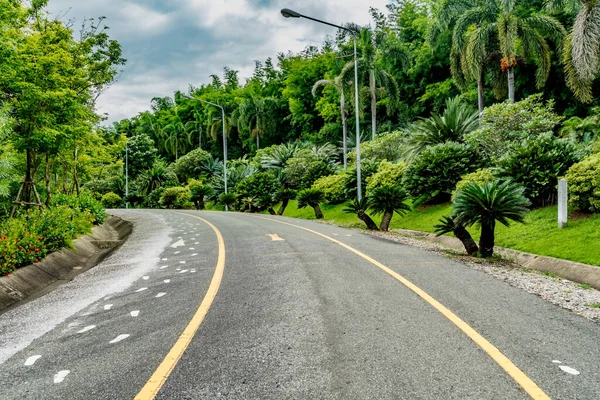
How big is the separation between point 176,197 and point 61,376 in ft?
146

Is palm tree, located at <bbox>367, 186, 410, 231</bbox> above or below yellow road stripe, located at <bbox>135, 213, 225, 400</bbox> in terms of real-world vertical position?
above

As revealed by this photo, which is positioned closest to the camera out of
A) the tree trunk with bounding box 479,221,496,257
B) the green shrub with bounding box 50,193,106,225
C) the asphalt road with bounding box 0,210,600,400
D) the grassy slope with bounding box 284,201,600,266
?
the asphalt road with bounding box 0,210,600,400

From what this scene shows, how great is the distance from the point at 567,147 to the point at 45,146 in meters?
16.3

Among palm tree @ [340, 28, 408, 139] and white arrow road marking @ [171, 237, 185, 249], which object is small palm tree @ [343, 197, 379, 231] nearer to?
white arrow road marking @ [171, 237, 185, 249]

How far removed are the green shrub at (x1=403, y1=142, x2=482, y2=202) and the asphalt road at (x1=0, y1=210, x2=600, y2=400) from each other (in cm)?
1085

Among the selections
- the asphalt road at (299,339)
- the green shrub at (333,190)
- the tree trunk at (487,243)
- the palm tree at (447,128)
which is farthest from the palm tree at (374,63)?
the asphalt road at (299,339)

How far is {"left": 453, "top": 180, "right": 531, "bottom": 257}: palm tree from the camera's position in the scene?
8320 mm

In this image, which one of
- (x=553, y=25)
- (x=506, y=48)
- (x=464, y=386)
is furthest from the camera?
(x=553, y=25)

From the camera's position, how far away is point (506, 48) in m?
22.6

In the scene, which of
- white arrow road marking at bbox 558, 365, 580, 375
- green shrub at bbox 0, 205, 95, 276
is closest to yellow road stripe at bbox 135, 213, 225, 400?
white arrow road marking at bbox 558, 365, 580, 375

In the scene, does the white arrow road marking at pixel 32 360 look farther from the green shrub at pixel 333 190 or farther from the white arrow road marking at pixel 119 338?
the green shrub at pixel 333 190

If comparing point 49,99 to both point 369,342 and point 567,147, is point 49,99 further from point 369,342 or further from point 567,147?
point 567,147

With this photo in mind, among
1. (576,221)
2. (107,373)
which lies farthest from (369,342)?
(576,221)

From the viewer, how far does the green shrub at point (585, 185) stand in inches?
389
